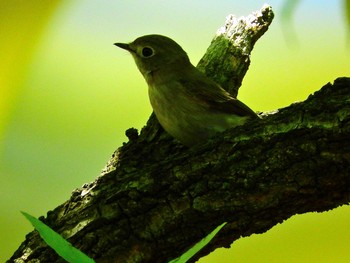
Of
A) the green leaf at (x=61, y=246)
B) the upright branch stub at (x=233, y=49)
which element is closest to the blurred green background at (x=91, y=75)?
the upright branch stub at (x=233, y=49)

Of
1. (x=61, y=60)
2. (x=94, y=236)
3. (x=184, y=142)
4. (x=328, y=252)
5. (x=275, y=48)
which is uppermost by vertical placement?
(x=61, y=60)

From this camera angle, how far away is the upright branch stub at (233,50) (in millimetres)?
2657

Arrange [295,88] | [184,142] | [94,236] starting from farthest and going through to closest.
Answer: [295,88] → [184,142] → [94,236]

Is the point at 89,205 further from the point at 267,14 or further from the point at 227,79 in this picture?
the point at 267,14

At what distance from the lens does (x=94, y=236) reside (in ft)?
5.85

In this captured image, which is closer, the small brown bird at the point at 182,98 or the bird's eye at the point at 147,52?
the small brown bird at the point at 182,98

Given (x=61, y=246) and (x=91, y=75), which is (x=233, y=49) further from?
(x=61, y=246)

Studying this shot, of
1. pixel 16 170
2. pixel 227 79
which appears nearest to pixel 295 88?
pixel 227 79

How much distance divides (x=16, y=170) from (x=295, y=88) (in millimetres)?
1527

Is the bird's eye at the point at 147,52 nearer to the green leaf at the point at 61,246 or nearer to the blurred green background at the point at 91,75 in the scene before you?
the blurred green background at the point at 91,75

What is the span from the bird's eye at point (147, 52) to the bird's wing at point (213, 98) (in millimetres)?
209

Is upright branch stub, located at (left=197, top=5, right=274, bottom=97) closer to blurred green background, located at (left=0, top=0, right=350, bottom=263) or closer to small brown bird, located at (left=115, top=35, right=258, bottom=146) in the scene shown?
small brown bird, located at (left=115, top=35, right=258, bottom=146)

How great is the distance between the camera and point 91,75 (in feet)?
10.6

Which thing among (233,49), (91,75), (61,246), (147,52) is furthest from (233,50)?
(61,246)
